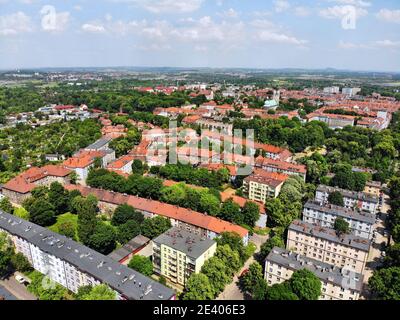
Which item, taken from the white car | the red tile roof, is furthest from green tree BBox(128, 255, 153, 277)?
the white car

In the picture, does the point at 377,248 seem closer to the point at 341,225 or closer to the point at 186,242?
the point at 341,225

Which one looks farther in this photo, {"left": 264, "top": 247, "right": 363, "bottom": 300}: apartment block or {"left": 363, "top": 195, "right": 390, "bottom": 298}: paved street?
{"left": 363, "top": 195, "right": 390, "bottom": 298}: paved street

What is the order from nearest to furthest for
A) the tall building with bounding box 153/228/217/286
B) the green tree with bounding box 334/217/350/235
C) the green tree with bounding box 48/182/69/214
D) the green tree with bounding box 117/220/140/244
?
the tall building with bounding box 153/228/217/286, the green tree with bounding box 117/220/140/244, the green tree with bounding box 334/217/350/235, the green tree with bounding box 48/182/69/214

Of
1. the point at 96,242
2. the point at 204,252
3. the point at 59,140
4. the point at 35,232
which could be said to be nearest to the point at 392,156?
the point at 204,252

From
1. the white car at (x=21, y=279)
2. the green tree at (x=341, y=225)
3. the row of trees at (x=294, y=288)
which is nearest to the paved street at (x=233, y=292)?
the row of trees at (x=294, y=288)

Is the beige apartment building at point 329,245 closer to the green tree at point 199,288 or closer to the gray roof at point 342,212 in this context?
the gray roof at point 342,212

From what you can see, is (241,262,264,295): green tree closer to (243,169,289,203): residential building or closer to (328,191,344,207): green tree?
(243,169,289,203): residential building
